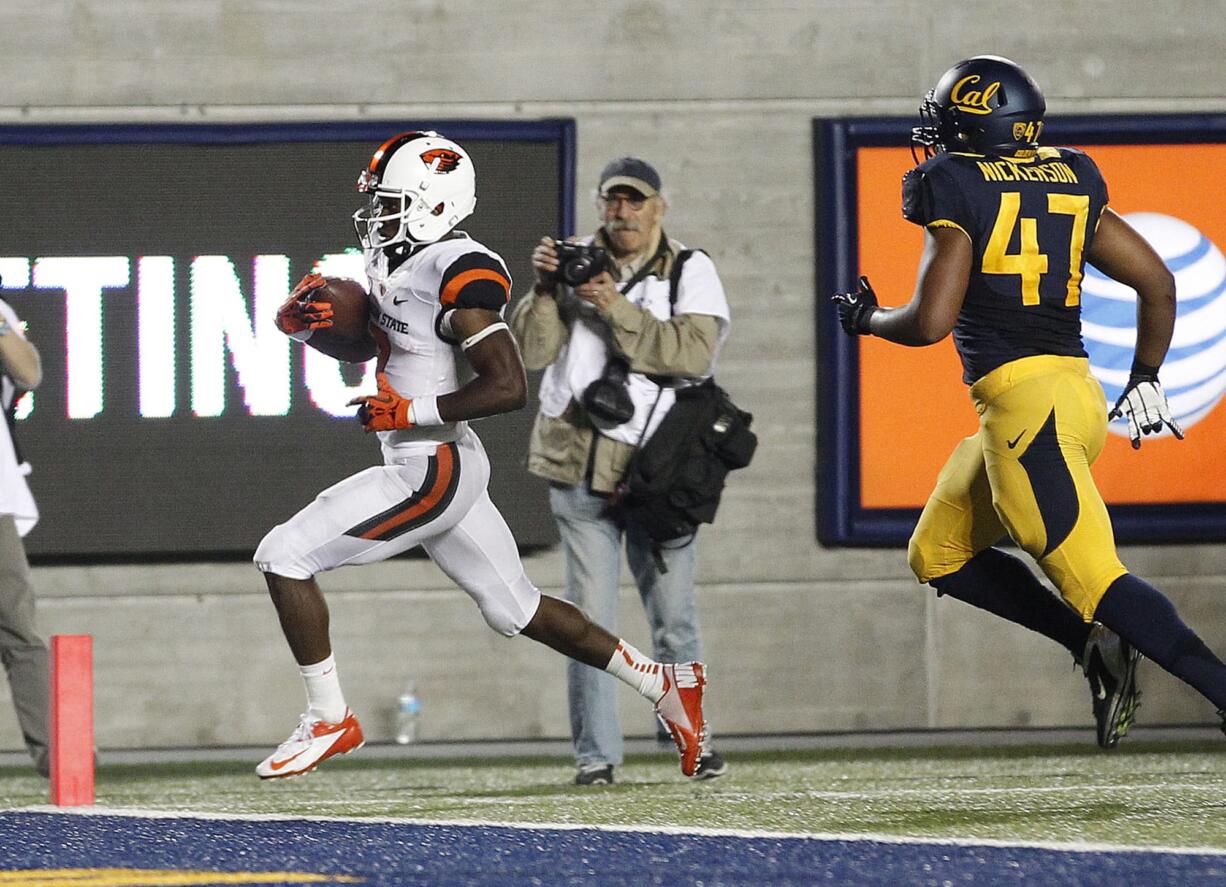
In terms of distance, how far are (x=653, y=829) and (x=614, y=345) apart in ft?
6.48

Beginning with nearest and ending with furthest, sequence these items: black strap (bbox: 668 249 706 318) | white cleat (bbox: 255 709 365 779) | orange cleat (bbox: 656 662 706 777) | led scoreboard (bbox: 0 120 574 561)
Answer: white cleat (bbox: 255 709 365 779) → orange cleat (bbox: 656 662 706 777) → black strap (bbox: 668 249 706 318) → led scoreboard (bbox: 0 120 574 561)

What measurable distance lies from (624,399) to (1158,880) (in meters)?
2.77

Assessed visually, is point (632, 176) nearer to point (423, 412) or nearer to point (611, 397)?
point (611, 397)

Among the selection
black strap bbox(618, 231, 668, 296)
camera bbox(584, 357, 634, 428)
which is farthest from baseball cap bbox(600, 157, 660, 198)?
camera bbox(584, 357, 634, 428)

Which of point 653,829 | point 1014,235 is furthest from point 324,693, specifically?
point 1014,235

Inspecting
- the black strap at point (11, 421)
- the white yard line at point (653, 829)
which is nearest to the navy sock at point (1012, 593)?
the white yard line at point (653, 829)

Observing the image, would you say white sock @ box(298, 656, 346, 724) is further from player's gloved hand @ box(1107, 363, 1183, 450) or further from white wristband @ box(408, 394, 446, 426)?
player's gloved hand @ box(1107, 363, 1183, 450)

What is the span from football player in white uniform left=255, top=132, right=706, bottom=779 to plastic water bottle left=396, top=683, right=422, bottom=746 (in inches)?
91.2

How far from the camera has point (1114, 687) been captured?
15.3 feet

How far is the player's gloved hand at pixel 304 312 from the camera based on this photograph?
5367 millimetres

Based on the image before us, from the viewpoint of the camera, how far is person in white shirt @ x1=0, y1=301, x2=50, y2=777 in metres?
6.34

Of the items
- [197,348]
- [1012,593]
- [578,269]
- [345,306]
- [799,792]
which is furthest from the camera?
[197,348]

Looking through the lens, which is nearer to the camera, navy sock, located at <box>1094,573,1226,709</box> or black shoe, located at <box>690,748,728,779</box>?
navy sock, located at <box>1094,573,1226,709</box>

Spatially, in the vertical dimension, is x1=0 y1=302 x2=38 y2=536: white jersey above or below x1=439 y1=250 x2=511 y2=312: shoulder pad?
below
